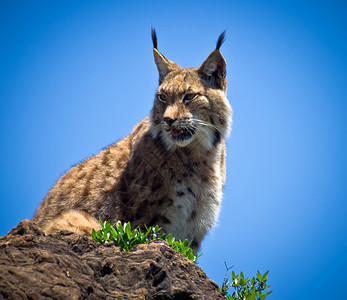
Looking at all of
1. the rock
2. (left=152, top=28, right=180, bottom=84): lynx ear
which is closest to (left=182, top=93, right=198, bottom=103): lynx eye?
(left=152, top=28, right=180, bottom=84): lynx ear

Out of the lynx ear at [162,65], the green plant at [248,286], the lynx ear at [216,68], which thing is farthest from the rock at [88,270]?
the lynx ear at [162,65]

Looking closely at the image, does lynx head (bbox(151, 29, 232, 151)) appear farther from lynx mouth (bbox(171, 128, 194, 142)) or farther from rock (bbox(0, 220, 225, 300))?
rock (bbox(0, 220, 225, 300))

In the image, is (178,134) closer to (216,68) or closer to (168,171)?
(168,171)

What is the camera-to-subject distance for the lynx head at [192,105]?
5953 millimetres

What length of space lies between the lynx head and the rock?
220 centimetres

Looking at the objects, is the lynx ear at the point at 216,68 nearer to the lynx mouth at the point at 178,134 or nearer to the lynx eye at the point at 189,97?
the lynx eye at the point at 189,97

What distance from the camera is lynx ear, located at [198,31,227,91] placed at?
249 inches

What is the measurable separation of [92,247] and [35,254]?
0.68 m

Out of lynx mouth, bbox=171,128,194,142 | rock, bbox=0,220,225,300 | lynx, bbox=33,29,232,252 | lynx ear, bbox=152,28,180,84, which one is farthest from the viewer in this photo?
lynx ear, bbox=152,28,180,84

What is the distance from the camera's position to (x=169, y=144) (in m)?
6.11

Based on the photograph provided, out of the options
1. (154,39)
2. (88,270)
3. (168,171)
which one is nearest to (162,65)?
(154,39)

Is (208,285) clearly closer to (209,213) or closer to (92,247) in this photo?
(92,247)

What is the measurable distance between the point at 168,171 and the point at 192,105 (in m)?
0.96

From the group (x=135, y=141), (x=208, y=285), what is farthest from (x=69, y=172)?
(x=208, y=285)
